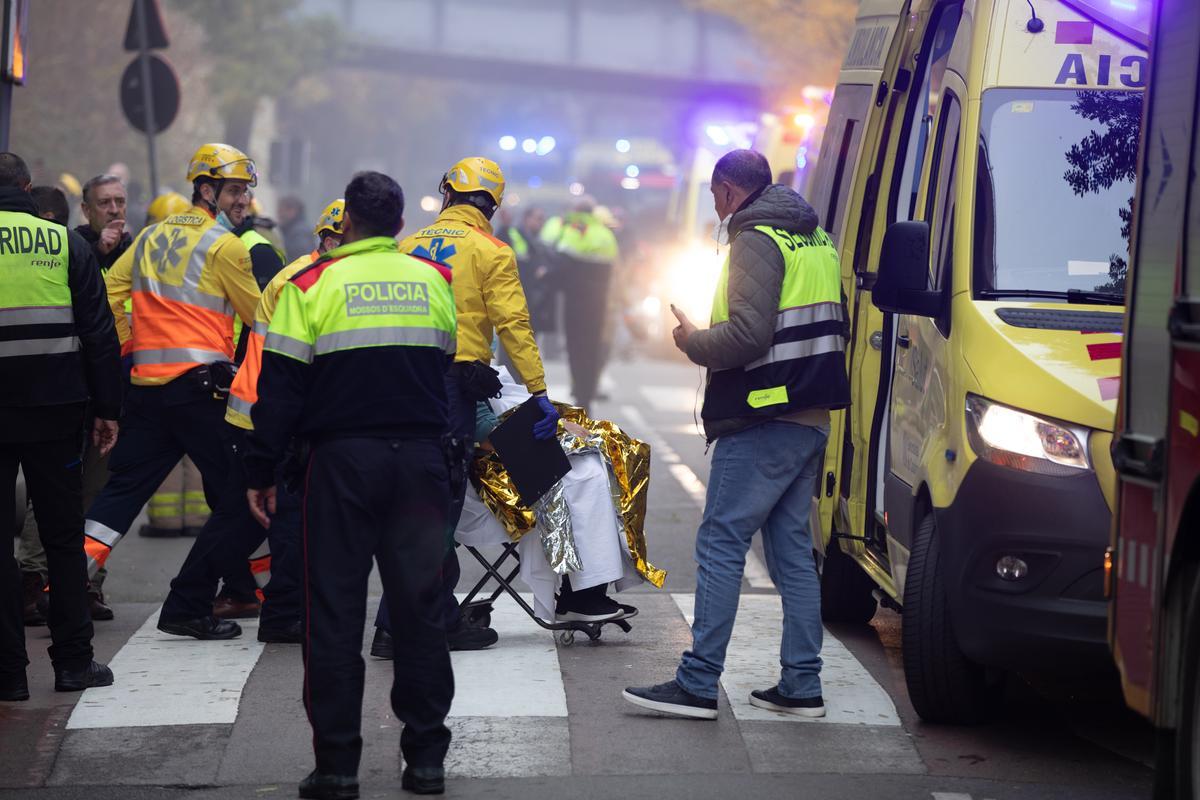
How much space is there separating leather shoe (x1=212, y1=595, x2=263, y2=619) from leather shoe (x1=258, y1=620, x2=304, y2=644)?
0.59m

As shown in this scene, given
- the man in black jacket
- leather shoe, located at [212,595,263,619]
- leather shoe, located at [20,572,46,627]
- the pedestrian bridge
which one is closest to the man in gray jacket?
leather shoe, located at [212,595,263,619]

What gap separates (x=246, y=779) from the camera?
235 inches

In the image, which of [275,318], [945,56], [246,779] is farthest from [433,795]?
[945,56]

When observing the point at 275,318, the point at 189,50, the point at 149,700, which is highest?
the point at 189,50

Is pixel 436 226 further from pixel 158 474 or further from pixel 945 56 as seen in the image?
pixel 945 56

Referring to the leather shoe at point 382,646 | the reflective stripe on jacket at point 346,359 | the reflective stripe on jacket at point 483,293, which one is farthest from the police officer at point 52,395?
the reflective stripe on jacket at point 346,359

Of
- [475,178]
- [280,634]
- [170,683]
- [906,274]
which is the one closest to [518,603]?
[280,634]

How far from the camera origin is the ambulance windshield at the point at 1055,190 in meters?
6.69

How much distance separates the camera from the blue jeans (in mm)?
6637

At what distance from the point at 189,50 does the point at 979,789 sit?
37.4m

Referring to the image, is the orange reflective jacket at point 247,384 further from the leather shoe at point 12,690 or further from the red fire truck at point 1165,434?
the red fire truck at point 1165,434

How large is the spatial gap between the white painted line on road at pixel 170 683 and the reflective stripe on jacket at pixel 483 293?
1.48 meters

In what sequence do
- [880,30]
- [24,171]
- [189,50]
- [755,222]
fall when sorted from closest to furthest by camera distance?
[755,222] < [24,171] < [880,30] < [189,50]

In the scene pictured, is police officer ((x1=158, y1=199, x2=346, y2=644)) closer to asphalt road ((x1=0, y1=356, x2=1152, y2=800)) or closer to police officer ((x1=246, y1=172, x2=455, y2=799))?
asphalt road ((x1=0, y1=356, x2=1152, y2=800))
